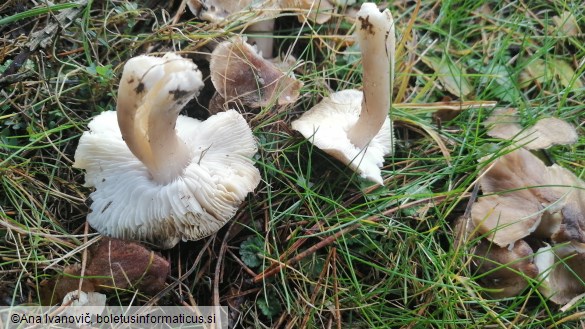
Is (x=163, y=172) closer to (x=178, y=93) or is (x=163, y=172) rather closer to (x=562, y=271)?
(x=178, y=93)

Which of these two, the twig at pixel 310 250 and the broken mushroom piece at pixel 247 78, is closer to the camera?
the twig at pixel 310 250

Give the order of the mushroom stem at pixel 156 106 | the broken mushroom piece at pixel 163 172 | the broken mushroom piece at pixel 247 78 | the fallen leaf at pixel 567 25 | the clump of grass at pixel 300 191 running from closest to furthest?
1. the mushroom stem at pixel 156 106
2. the broken mushroom piece at pixel 163 172
3. the clump of grass at pixel 300 191
4. the broken mushroom piece at pixel 247 78
5. the fallen leaf at pixel 567 25

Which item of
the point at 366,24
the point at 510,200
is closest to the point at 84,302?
the point at 366,24

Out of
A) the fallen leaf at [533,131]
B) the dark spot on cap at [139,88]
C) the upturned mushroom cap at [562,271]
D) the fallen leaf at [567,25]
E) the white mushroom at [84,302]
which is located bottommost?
the white mushroom at [84,302]

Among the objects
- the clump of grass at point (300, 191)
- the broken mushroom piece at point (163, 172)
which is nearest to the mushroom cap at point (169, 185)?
the broken mushroom piece at point (163, 172)

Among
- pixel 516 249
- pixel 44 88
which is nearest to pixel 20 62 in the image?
pixel 44 88

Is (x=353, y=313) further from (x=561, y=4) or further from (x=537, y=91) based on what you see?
(x=561, y=4)

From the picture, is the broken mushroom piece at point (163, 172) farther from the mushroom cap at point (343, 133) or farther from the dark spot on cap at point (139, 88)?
the mushroom cap at point (343, 133)
